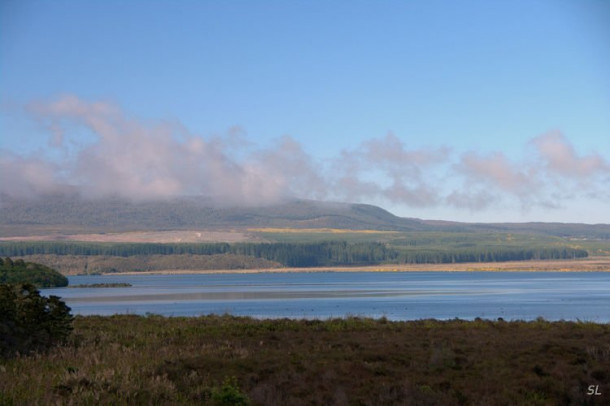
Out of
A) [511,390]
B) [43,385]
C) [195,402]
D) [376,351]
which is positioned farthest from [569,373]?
[43,385]

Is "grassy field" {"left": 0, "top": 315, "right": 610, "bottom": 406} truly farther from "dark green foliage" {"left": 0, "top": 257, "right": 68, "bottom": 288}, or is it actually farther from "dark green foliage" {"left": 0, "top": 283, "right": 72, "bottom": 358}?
"dark green foliage" {"left": 0, "top": 257, "right": 68, "bottom": 288}

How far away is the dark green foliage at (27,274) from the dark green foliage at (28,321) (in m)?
86.9

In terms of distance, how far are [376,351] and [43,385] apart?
33.0 feet

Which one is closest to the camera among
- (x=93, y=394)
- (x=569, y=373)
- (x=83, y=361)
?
(x=93, y=394)

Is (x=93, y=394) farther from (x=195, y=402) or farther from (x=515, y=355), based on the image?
(x=515, y=355)

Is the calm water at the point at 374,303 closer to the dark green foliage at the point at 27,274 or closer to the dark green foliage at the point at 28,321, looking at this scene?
the dark green foliage at the point at 27,274

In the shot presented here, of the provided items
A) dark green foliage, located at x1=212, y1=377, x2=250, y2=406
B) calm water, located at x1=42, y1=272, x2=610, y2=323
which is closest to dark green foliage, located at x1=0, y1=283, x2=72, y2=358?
dark green foliage, located at x1=212, y1=377, x2=250, y2=406

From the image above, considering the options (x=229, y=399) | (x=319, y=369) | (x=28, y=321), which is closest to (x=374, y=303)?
(x=28, y=321)

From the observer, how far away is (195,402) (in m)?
15.8

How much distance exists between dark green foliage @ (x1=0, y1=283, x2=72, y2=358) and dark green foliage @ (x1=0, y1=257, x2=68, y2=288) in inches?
3421

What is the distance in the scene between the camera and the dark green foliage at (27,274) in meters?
111

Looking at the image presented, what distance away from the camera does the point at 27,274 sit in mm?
119562

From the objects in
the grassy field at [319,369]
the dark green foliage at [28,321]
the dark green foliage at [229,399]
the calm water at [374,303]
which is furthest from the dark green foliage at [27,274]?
the dark green foliage at [229,399]

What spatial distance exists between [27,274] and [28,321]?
4031 inches
